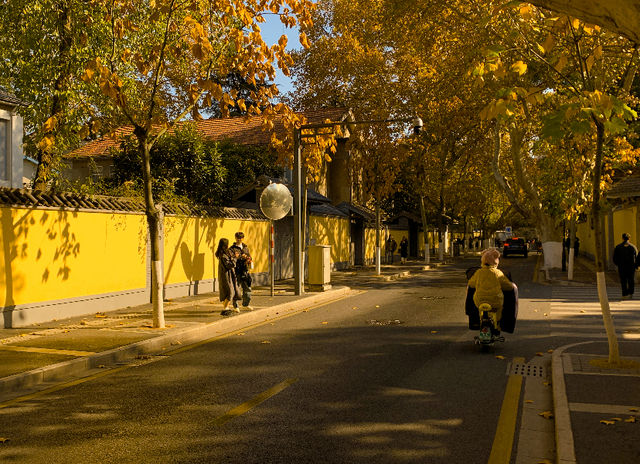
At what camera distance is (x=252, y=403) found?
6676 millimetres

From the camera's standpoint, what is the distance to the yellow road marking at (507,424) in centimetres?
505

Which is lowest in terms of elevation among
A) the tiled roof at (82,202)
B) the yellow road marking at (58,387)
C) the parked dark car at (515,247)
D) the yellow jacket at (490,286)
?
the yellow road marking at (58,387)

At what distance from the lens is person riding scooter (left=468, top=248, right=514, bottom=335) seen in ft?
30.9

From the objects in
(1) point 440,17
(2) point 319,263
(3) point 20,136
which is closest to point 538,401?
(2) point 319,263

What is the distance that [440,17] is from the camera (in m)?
23.5

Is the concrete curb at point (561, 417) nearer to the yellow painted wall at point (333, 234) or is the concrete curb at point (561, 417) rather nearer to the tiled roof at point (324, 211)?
the yellow painted wall at point (333, 234)

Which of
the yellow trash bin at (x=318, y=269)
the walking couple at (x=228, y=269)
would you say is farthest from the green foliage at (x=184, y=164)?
the walking couple at (x=228, y=269)

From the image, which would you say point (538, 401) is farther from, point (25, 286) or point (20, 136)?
point (20, 136)

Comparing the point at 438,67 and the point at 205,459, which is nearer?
the point at 205,459

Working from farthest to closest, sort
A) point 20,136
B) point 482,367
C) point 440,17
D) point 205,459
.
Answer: point 440,17 → point 20,136 → point 482,367 → point 205,459

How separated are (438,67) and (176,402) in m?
29.4

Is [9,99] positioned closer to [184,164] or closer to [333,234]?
[184,164]

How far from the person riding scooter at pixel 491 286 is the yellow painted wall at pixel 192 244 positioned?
10161 mm

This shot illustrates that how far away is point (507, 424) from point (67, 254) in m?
10.6
